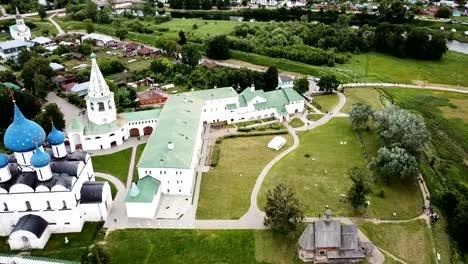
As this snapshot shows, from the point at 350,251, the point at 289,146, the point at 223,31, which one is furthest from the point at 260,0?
the point at 350,251

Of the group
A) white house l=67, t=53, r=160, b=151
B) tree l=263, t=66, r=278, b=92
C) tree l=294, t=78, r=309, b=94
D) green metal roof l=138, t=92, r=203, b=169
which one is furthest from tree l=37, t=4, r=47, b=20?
tree l=294, t=78, r=309, b=94

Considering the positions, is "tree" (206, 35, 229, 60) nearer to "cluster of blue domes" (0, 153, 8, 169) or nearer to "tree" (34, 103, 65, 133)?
"tree" (34, 103, 65, 133)

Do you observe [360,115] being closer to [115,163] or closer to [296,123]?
[296,123]

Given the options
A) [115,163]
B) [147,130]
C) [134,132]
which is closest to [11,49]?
[134,132]

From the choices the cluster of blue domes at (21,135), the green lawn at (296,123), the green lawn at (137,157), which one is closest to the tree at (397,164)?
the green lawn at (296,123)

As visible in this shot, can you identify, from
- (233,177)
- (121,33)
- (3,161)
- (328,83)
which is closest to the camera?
(3,161)

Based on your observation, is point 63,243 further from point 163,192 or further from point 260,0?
point 260,0

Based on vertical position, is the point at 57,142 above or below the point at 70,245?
above

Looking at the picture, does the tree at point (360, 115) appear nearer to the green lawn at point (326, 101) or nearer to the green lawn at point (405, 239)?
the green lawn at point (326, 101)

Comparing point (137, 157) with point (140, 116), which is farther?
point (140, 116)
